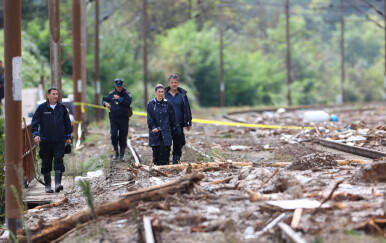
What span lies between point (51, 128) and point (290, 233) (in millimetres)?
6864

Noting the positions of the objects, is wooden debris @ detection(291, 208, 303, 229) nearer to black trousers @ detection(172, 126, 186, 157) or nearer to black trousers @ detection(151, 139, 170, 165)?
black trousers @ detection(151, 139, 170, 165)

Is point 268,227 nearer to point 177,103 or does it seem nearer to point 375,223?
point 375,223

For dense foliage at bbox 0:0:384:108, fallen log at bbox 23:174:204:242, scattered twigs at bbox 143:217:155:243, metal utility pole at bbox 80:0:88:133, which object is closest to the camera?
scattered twigs at bbox 143:217:155:243

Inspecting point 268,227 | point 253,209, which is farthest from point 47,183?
point 268,227

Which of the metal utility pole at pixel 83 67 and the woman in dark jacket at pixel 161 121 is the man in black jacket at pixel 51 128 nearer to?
the woman in dark jacket at pixel 161 121

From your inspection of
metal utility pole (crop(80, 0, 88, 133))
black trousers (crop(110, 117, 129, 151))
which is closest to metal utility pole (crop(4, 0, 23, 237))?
black trousers (crop(110, 117, 129, 151))

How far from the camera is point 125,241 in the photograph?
22.9ft

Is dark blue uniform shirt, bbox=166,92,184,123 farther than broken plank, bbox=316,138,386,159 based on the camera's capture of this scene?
No

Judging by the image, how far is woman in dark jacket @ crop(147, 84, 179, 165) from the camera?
41.9ft

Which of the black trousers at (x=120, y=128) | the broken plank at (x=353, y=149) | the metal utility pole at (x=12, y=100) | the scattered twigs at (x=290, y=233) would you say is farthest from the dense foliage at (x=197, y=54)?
the scattered twigs at (x=290, y=233)

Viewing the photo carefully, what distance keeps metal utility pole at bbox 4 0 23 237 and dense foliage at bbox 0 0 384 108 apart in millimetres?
16078

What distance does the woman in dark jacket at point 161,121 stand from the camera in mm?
12781

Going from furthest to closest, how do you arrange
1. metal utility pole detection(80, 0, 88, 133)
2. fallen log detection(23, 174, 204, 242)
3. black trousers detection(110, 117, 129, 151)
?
metal utility pole detection(80, 0, 88, 133) < black trousers detection(110, 117, 129, 151) < fallen log detection(23, 174, 204, 242)

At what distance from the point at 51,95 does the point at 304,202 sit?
6161mm
